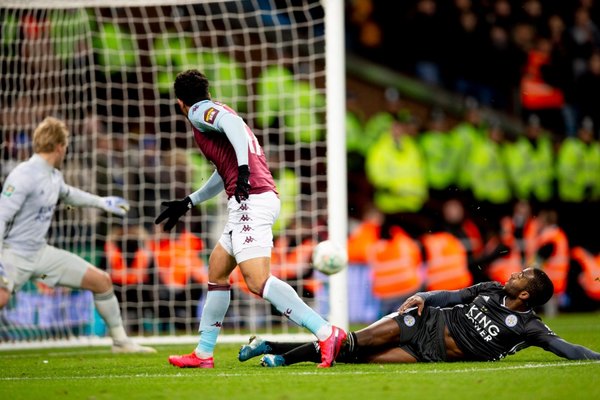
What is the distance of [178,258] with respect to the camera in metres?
12.5

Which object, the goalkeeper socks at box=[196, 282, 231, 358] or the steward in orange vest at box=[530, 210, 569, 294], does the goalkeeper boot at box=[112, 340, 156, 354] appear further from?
the steward in orange vest at box=[530, 210, 569, 294]

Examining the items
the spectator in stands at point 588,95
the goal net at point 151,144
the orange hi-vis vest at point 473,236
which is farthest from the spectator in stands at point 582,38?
the goal net at point 151,144

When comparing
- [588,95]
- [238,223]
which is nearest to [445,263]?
[588,95]

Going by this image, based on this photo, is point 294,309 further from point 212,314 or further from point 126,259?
point 126,259

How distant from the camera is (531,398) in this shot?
5.45 metres

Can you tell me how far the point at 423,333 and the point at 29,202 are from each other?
11.1 feet

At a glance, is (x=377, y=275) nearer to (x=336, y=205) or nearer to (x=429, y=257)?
(x=429, y=257)

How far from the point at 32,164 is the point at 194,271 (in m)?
4.21

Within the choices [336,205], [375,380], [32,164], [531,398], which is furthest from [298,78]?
[531,398]

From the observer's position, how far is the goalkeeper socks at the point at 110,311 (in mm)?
9227

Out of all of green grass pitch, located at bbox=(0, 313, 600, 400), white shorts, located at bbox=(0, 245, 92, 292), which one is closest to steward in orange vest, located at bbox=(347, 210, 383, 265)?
white shorts, located at bbox=(0, 245, 92, 292)

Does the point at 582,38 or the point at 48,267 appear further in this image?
the point at 582,38

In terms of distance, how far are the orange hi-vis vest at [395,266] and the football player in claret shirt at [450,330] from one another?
6435 millimetres

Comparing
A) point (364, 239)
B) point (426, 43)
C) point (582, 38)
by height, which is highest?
point (582, 38)
